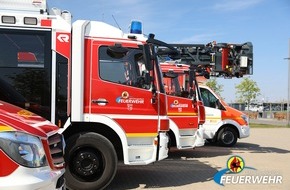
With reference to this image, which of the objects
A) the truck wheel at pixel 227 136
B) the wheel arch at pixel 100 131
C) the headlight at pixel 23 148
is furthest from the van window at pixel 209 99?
the headlight at pixel 23 148

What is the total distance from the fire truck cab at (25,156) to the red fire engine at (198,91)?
6.50 meters

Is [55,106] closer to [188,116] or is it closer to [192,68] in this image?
[188,116]

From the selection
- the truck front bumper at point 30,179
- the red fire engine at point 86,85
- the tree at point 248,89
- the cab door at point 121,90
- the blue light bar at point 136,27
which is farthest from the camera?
the tree at point 248,89

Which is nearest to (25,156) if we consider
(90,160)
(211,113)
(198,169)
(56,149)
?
(56,149)

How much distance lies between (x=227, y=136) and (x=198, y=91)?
380 cm

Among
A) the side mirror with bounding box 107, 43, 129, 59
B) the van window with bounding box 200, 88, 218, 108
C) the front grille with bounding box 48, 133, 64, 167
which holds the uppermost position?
the side mirror with bounding box 107, 43, 129, 59

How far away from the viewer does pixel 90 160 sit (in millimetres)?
6648

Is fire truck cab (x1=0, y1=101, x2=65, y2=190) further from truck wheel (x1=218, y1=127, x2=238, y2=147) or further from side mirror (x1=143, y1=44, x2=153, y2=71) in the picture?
truck wheel (x1=218, y1=127, x2=238, y2=147)

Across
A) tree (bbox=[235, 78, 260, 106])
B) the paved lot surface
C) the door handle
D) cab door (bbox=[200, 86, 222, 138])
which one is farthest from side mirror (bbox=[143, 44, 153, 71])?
tree (bbox=[235, 78, 260, 106])

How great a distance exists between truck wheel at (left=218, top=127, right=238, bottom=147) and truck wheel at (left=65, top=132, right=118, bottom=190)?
346 inches

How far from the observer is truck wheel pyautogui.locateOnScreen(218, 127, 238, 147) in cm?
1483

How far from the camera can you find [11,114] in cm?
402

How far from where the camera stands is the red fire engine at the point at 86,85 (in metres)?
6.46

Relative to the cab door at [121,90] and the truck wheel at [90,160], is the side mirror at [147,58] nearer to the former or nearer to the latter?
the cab door at [121,90]
